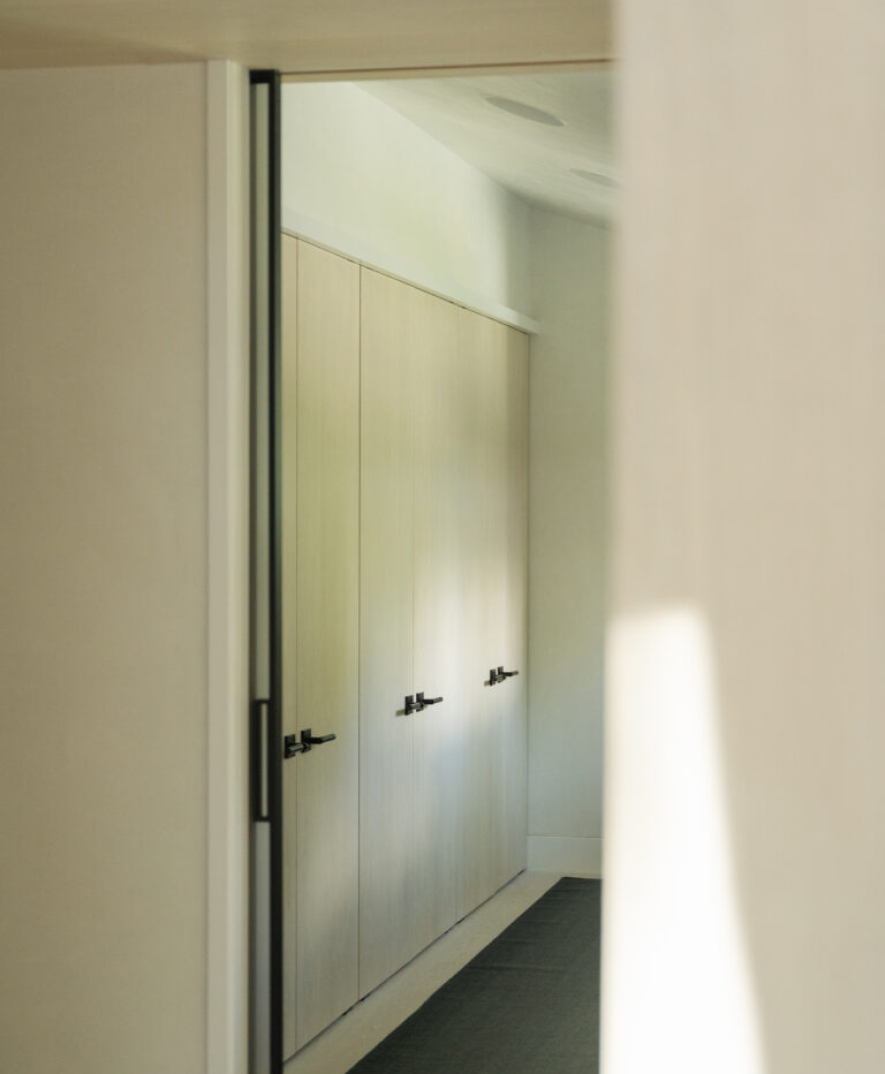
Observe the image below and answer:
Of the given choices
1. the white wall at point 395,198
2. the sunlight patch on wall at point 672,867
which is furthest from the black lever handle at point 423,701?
the sunlight patch on wall at point 672,867

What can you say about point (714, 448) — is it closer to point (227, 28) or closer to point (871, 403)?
point (871, 403)

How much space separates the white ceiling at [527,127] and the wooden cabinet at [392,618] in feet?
1.56

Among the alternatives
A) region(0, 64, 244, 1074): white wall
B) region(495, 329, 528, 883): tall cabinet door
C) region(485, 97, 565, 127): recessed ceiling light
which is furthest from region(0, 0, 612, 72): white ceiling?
region(495, 329, 528, 883): tall cabinet door

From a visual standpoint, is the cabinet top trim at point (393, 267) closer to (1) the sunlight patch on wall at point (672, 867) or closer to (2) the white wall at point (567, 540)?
(2) the white wall at point (567, 540)

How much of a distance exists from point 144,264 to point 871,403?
2.15 m

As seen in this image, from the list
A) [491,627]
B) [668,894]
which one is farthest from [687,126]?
[491,627]

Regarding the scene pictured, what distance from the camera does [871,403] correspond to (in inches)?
21.8

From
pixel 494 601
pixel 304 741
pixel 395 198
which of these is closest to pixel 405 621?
pixel 304 741

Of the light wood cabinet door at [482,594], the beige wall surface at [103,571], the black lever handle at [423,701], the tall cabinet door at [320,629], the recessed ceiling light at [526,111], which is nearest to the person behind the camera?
the beige wall surface at [103,571]

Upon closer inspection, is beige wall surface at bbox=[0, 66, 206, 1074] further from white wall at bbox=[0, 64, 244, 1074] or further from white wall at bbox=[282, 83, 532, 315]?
white wall at bbox=[282, 83, 532, 315]

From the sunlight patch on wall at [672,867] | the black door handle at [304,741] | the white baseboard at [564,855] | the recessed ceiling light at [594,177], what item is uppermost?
the recessed ceiling light at [594,177]

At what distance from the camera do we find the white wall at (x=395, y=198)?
3.28 m

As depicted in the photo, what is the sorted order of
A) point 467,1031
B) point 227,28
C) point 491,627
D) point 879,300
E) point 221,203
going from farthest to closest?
point 491,627 < point 467,1031 < point 221,203 < point 227,28 < point 879,300

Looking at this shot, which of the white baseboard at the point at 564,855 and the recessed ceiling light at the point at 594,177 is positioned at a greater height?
the recessed ceiling light at the point at 594,177
